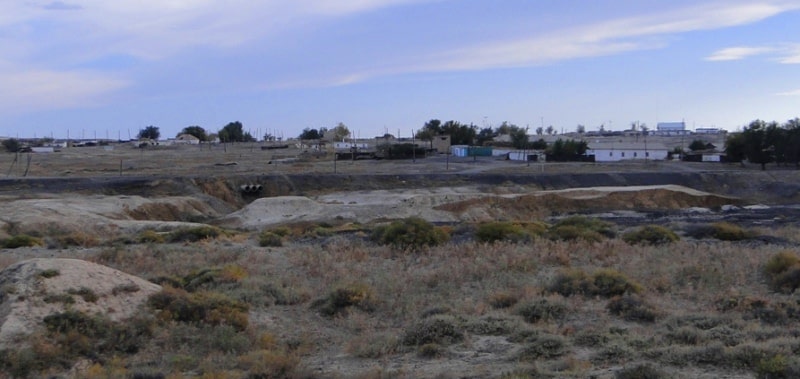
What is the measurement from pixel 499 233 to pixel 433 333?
15676mm

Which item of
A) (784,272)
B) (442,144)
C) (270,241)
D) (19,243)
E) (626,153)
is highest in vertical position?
(442,144)

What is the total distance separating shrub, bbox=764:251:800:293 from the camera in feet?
62.1

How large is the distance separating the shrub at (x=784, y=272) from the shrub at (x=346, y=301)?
8529 mm

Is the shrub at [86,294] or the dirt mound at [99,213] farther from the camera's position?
the dirt mound at [99,213]

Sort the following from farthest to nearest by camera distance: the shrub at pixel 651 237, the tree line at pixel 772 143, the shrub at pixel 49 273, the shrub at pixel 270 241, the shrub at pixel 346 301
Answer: the tree line at pixel 772 143, the shrub at pixel 270 241, the shrub at pixel 651 237, the shrub at pixel 346 301, the shrub at pixel 49 273

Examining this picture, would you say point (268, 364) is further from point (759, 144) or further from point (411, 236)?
point (759, 144)

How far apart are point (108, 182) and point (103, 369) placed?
55.0 metres

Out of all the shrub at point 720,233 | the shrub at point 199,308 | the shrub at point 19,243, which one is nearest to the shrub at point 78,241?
the shrub at point 19,243

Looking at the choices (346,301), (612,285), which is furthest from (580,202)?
(346,301)

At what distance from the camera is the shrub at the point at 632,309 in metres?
16.1

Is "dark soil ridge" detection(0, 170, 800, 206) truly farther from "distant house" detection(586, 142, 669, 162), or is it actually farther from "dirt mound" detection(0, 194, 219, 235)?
"distant house" detection(586, 142, 669, 162)

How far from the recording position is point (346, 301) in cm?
1806

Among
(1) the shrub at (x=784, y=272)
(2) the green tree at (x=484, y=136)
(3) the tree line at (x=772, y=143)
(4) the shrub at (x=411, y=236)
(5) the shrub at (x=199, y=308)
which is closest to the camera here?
(5) the shrub at (x=199, y=308)

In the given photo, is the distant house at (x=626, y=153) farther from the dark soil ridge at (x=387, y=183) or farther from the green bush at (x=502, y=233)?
the green bush at (x=502, y=233)
